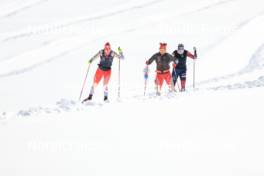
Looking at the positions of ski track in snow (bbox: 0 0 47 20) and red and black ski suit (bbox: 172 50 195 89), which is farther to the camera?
ski track in snow (bbox: 0 0 47 20)

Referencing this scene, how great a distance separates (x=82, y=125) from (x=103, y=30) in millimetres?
15744

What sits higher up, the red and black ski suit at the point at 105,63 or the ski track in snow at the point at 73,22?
the ski track in snow at the point at 73,22

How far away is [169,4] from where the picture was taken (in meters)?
28.5

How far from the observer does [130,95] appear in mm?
→ 17266

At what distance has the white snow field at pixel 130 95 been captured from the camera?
8.29 metres

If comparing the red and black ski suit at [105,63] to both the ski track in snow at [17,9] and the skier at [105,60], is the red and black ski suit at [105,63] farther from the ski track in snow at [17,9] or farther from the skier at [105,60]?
the ski track in snow at [17,9]

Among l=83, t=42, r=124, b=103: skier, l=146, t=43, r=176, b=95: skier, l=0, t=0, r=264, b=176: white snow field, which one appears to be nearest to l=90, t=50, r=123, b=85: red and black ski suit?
l=83, t=42, r=124, b=103: skier

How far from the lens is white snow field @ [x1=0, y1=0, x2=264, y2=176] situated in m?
8.29

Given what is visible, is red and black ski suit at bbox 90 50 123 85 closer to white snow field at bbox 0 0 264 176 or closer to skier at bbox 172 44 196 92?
white snow field at bbox 0 0 264 176

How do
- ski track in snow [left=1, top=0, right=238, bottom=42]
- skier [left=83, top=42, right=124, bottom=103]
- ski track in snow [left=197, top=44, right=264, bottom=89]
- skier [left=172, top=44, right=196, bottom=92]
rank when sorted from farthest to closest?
1. ski track in snow [left=1, top=0, right=238, bottom=42]
2. ski track in snow [left=197, top=44, right=264, bottom=89]
3. skier [left=172, top=44, right=196, bottom=92]
4. skier [left=83, top=42, right=124, bottom=103]

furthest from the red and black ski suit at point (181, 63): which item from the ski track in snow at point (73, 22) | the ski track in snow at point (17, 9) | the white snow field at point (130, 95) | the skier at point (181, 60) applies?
the ski track in snow at point (17, 9)

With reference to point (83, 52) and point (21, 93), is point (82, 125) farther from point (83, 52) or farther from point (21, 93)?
point (83, 52)

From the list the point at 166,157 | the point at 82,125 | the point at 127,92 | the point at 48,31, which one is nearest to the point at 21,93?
the point at 127,92

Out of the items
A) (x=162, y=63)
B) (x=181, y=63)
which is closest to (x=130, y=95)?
(x=181, y=63)
